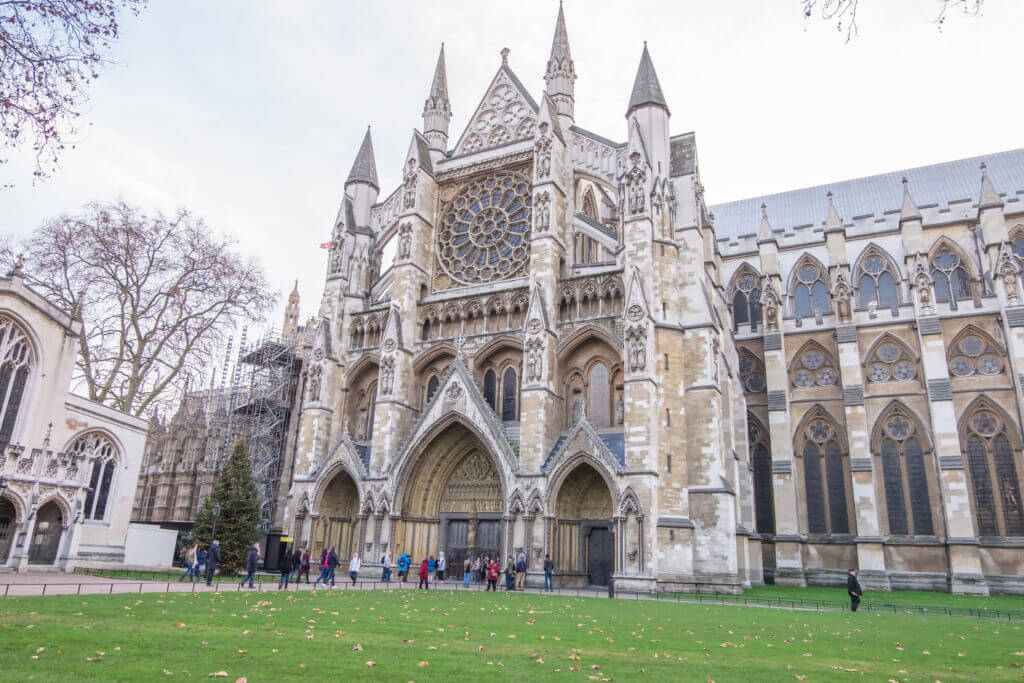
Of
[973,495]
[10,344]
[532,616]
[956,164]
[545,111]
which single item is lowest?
[532,616]

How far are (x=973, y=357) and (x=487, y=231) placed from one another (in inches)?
864

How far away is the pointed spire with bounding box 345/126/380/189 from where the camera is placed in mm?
35531

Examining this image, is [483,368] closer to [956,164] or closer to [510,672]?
[510,672]

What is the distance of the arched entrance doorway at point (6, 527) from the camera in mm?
20188

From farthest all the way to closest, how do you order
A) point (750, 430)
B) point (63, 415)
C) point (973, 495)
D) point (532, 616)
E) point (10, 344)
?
point (750, 430) < point (973, 495) < point (63, 415) < point (10, 344) < point (532, 616)

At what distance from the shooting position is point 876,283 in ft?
116

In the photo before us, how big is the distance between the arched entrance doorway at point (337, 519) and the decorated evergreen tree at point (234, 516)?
280 cm

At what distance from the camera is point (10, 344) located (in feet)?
70.2

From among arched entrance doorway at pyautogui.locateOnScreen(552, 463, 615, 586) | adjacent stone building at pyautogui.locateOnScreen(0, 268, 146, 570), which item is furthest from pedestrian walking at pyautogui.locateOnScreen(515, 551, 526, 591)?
adjacent stone building at pyautogui.locateOnScreen(0, 268, 146, 570)

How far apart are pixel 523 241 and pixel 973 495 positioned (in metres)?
21.4

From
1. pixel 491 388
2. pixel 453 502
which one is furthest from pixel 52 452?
pixel 491 388

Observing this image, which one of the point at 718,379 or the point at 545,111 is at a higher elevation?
the point at 545,111

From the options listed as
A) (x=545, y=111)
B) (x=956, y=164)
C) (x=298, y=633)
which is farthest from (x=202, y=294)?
(x=956, y=164)

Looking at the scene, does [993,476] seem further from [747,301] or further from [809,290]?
[747,301]
